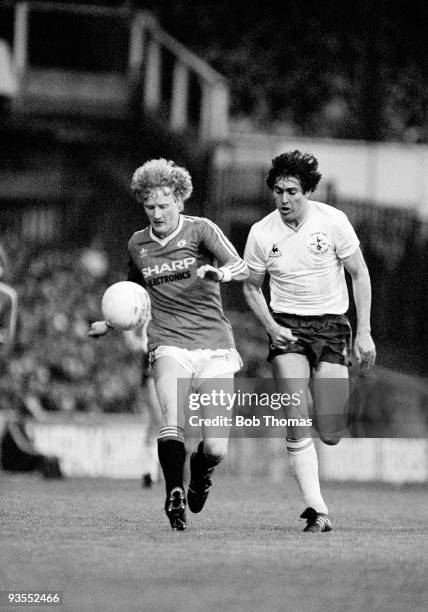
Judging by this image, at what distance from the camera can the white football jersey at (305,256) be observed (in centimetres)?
913

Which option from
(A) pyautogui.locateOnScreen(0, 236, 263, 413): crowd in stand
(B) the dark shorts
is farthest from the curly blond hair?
(A) pyautogui.locateOnScreen(0, 236, 263, 413): crowd in stand

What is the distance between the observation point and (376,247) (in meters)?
22.2

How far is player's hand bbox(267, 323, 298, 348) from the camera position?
29.2 ft

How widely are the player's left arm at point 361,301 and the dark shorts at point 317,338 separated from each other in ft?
0.48

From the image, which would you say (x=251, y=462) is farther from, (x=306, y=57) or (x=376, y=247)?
(x=306, y=57)

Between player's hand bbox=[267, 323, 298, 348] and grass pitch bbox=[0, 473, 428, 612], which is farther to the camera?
player's hand bbox=[267, 323, 298, 348]

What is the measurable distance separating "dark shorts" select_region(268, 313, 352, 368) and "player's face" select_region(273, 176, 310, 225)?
0.63 metres

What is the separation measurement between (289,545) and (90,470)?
12.8 metres

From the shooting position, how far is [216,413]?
8.86 m

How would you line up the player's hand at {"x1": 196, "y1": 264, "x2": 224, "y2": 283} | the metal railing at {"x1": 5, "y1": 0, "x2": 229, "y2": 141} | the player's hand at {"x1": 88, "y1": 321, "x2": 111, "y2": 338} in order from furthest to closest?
the metal railing at {"x1": 5, "y1": 0, "x2": 229, "y2": 141} → the player's hand at {"x1": 88, "y1": 321, "x2": 111, "y2": 338} → the player's hand at {"x1": 196, "y1": 264, "x2": 224, "y2": 283}

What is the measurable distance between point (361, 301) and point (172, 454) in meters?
1.53

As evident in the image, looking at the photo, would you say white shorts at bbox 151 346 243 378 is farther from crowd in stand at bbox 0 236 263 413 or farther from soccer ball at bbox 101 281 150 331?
crowd in stand at bbox 0 236 263 413

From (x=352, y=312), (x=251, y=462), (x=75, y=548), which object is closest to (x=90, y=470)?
(x=251, y=462)

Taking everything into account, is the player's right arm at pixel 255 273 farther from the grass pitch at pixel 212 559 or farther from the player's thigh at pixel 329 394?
the grass pitch at pixel 212 559
